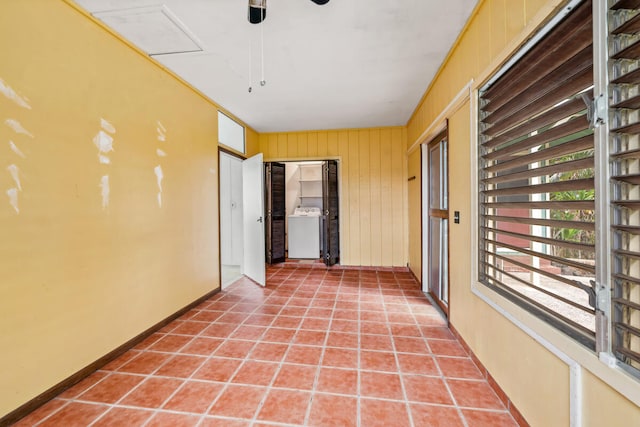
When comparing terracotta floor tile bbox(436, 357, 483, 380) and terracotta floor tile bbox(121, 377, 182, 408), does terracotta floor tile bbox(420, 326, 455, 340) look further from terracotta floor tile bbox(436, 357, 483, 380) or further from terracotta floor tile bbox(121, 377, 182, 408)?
terracotta floor tile bbox(121, 377, 182, 408)

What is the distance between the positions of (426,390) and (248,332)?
1.61 metres

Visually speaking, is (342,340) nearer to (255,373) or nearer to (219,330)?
(255,373)

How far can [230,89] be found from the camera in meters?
3.29

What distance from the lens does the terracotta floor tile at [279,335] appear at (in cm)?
245

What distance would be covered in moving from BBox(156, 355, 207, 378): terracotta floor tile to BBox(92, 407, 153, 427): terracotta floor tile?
336mm

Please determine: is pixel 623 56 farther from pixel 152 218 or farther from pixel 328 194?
pixel 328 194

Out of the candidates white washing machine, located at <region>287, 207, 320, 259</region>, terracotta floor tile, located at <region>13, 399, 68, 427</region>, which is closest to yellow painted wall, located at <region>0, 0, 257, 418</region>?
terracotta floor tile, located at <region>13, 399, 68, 427</region>

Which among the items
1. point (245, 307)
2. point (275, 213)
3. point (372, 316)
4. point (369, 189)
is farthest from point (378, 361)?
point (275, 213)

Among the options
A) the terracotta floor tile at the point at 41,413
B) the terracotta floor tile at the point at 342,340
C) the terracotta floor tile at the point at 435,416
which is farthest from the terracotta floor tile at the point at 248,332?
the terracotta floor tile at the point at 435,416

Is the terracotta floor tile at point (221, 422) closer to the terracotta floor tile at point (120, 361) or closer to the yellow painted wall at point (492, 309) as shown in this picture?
the terracotta floor tile at point (120, 361)

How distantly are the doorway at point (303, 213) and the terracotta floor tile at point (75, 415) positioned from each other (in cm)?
378

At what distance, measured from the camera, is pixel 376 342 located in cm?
241

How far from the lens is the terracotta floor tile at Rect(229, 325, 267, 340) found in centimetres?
252

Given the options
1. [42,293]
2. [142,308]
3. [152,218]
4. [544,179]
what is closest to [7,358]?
[42,293]
